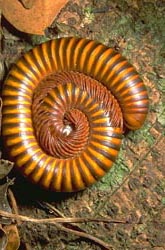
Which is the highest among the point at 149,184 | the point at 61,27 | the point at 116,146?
the point at 61,27

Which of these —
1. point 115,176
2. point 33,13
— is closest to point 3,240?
point 115,176

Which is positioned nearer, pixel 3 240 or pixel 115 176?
pixel 3 240

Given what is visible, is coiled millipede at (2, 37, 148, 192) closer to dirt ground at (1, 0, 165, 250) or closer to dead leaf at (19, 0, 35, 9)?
dirt ground at (1, 0, 165, 250)

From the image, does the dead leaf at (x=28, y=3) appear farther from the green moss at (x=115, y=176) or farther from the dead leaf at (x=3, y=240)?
the dead leaf at (x=3, y=240)

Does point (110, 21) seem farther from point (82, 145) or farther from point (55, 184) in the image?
point (55, 184)

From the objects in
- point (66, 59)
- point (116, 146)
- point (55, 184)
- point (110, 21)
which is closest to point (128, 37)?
point (110, 21)

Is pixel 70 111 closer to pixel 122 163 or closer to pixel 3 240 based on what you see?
pixel 122 163

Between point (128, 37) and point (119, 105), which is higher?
point (128, 37)
